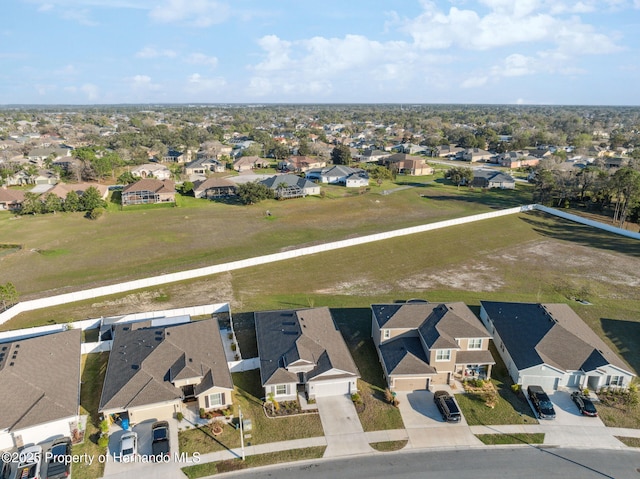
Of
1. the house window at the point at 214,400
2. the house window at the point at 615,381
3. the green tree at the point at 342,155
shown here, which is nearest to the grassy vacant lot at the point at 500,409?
the house window at the point at 615,381

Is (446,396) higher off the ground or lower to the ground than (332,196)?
lower

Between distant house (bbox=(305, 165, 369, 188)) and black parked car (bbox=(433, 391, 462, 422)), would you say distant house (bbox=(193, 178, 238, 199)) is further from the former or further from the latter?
black parked car (bbox=(433, 391, 462, 422))

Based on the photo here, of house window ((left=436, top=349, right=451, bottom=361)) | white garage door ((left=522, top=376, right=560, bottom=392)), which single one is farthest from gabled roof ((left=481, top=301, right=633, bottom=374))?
house window ((left=436, top=349, right=451, bottom=361))

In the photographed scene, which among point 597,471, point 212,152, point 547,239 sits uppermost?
point 212,152

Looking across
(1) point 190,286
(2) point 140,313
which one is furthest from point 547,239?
(2) point 140,313

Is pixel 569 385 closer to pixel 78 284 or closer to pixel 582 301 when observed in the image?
pixel 582 301

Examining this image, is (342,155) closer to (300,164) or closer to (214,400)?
(300,164)
